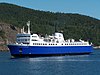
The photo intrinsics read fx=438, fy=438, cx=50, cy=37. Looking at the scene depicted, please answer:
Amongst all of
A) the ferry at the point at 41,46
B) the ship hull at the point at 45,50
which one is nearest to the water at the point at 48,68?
the ship hull at the point at 45,50

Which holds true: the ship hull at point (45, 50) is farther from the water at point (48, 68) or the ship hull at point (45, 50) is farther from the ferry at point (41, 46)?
the water at point (48, 68)

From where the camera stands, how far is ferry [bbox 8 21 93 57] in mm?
125312

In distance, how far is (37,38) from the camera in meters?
133

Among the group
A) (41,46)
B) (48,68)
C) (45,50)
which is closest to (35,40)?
(41,46)

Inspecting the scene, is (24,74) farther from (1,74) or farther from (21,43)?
(21,43)

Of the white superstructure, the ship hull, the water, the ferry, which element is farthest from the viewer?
the white superstructure

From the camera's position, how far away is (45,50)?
13212cm

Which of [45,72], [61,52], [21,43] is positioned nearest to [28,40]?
[21,43]

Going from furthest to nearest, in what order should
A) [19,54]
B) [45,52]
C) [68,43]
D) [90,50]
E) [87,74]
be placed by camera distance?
[90,50], [68,43], [45,52], [19,54], [87,74]

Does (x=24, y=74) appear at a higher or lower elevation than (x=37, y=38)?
lower

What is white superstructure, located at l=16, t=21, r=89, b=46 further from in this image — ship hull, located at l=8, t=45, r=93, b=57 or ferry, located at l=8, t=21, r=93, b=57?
ship hull, located at l=8, t=45, r=93, b=57

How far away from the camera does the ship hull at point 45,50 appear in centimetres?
12469

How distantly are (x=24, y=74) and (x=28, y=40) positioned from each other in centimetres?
5228

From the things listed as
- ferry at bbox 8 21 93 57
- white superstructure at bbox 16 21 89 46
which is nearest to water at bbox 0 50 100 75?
ferry at bbox 8 21 93 57
